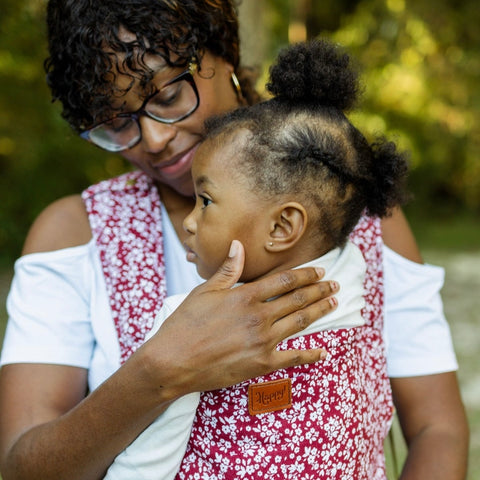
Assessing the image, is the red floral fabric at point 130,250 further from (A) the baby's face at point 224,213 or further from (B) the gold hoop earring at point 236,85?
(B) the gold hoop earring at point 236,85

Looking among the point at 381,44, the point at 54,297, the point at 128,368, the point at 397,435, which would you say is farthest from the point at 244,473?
the point at 381,44

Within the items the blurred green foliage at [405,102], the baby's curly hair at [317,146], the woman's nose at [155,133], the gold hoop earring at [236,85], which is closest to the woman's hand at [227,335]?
the baby's curly hair at [317,146]

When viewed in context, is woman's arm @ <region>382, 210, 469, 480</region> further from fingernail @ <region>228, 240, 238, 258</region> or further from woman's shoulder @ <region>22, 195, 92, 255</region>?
woman's shoulder @ <region>22, 195, 92, 255</region>

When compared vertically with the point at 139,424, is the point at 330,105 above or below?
above

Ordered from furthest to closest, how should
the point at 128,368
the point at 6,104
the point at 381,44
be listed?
→ 1. the point at 381,44
2. the point at 6,104
3. the point at 128,368

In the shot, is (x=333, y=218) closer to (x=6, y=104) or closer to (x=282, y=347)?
(x=282, y=347)

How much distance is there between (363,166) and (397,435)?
2948mm

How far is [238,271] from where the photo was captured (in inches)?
62.0

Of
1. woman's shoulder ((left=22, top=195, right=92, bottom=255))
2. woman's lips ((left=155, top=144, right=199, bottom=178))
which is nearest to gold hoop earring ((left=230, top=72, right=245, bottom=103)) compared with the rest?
woman's lips ((left=155, top=144, right=199, bottom=178))

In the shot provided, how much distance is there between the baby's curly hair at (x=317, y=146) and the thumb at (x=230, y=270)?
0.15 m

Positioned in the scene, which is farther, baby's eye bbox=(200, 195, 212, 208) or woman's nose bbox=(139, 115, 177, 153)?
woman's nose bbox=(139, 115, 177, 153)

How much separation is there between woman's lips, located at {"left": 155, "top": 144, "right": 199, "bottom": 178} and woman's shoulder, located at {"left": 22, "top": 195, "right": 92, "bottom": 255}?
0.26 metres

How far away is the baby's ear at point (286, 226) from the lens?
1.60 m

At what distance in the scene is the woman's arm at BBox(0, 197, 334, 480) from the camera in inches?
58.6
